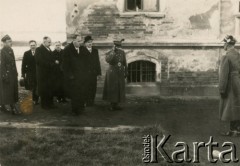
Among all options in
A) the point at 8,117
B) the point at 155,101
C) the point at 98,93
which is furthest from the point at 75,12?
the point at 8,117

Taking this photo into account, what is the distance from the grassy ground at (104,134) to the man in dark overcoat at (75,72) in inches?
13.2

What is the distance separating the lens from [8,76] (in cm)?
1112

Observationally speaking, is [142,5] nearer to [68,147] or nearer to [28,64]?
[28,64]

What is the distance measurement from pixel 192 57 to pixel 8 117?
19.3ft

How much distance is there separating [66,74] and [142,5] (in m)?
4.37

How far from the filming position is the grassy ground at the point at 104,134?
7406mm

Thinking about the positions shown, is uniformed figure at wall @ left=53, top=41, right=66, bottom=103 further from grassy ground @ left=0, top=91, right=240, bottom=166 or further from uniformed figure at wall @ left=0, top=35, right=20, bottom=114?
uniformed figure at wall @ left=0, top=35, right=20, bottom=114

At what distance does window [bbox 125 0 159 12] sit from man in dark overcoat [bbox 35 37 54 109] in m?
3.39

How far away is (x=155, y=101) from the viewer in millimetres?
13602

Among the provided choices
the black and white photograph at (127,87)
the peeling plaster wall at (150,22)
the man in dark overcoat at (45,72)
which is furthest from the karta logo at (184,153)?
the peeling plaster wall at (150,22)

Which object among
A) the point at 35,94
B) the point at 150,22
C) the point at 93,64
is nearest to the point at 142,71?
the point at 150,22

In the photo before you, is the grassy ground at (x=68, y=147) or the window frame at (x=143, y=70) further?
the window frame at (x=143, y=70)

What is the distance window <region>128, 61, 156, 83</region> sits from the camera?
1464 cm

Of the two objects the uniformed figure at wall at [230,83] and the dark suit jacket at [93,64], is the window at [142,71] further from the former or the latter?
the uniformed figure at wall at [230,83]
